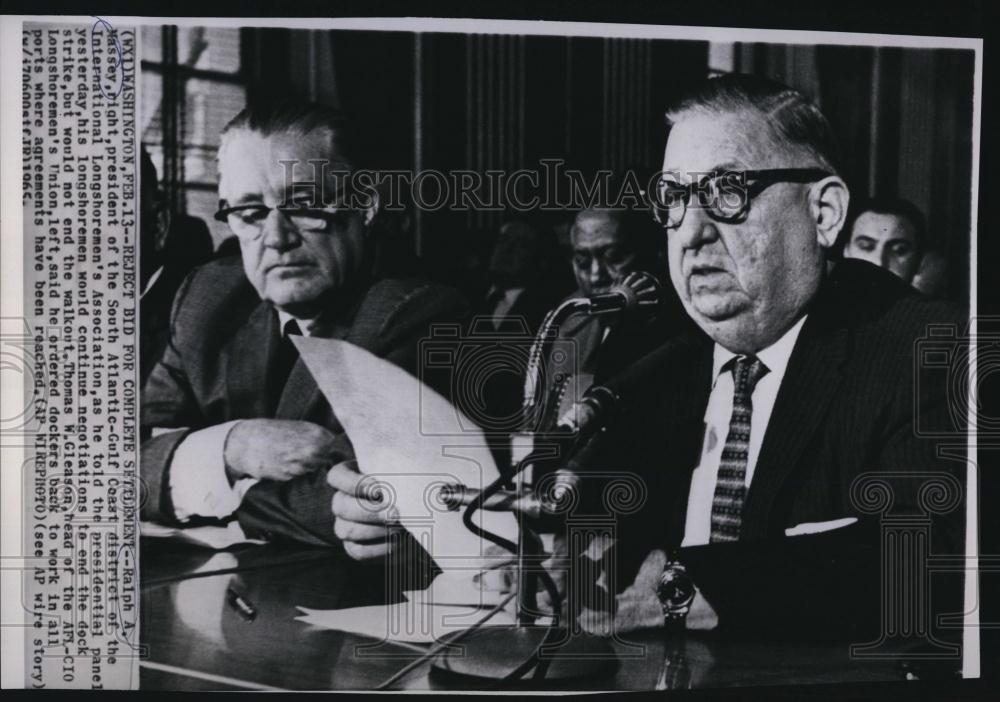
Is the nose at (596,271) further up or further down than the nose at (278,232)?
further down

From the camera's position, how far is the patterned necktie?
2.16 m

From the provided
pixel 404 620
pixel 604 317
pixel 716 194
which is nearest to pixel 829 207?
pixel 716 194

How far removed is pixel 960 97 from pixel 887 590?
47.1 inches

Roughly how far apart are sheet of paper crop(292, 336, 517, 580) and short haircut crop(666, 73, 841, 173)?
0.87 m

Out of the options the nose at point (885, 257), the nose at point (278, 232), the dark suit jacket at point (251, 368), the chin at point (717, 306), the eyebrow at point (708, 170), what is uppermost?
the eyebrow at point (708, 170)

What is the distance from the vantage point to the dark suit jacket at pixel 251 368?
2145mm

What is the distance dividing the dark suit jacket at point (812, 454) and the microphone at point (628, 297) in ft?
0.38

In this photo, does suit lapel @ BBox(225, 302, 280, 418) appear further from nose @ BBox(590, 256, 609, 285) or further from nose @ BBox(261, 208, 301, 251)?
nose @ BBox(590, 256, 609, 285)

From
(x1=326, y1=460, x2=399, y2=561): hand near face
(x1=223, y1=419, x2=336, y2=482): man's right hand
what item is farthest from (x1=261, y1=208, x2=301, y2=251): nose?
(x1=326, y1=460, x2=399, y2=561): hand near face

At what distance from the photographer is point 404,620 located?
2143 mm

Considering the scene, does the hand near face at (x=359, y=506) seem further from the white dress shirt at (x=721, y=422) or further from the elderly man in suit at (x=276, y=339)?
the white dress shirt at (x=721, y=422)

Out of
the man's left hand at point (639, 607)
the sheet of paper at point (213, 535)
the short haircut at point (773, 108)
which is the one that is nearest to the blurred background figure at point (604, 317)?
the short haircut at point (773, 108)

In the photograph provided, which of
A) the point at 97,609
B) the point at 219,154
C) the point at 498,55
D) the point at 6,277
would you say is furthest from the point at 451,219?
the point at 97,609

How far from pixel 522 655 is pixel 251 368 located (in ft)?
3.00
